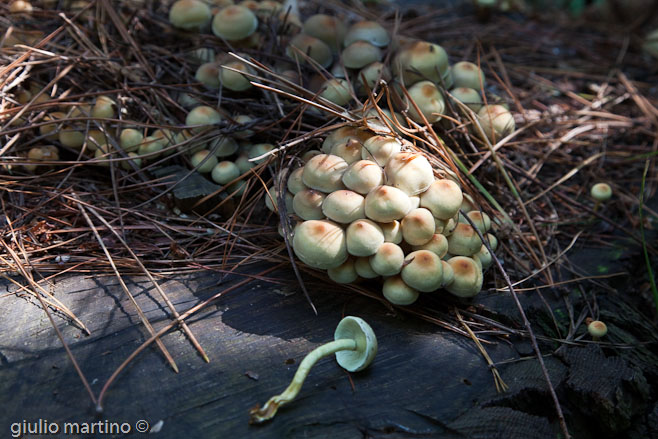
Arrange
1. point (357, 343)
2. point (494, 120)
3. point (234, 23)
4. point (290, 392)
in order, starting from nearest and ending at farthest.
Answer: point (290, 392) < point (357, 343) < point (494, 120) < point (234, 23)

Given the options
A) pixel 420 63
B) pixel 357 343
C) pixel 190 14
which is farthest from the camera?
pixel 190 14

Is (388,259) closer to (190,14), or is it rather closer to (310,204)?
(310,204)

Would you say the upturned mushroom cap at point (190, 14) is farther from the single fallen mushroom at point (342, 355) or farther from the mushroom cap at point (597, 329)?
the mushroom cap at point (597, 329)

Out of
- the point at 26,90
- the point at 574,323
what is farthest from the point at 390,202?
the point at 26,90


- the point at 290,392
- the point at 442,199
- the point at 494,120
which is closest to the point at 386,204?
the point at 442,199

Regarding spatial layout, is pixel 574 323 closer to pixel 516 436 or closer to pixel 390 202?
pixel 516 436

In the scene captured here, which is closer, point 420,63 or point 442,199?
point 442,199
